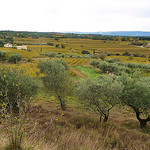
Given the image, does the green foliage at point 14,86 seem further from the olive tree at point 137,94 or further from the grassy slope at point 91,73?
the grassy slope at point 91,73

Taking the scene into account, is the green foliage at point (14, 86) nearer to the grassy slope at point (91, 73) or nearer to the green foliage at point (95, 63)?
the grassy slope at point (91, 73)

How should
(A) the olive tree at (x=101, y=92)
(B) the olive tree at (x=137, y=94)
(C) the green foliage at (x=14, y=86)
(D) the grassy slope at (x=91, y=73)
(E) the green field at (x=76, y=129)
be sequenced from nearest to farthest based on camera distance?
(E) the green field at (x=76, y=129), (B) the olive tree at (x=137, y=94), (A) the olive tree at (x=101, y=92), (C) the green foliage at (x=14, y=86), (D) the grassy slope at (x=91, y=73)

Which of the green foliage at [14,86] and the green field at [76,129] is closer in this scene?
the green field at [76,129]

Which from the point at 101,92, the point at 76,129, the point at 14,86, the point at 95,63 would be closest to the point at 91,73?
the point at 95,63

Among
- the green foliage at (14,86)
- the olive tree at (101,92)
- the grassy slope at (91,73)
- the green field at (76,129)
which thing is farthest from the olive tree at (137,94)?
the grassy slope at (91,73)

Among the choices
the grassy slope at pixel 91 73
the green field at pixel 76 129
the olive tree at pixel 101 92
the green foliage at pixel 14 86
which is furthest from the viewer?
the grassy slope at pixel 91 73

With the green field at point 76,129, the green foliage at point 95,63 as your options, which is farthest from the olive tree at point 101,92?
the green foliage at point 95,63

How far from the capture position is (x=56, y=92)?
64.5 ft

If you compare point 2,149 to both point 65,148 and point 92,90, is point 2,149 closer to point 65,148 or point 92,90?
point 65,148

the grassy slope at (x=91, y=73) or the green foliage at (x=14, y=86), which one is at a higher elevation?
the green foliage at (x=14, y=86)

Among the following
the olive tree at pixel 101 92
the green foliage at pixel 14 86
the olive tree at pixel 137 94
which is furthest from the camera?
the green foliage at pixel 14 86

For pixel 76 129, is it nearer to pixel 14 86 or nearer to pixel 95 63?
pixel 14 86

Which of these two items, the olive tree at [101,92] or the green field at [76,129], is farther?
the olive tree at [101,92]

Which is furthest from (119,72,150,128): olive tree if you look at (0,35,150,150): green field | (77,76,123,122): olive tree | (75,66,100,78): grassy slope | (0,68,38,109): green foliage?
(75,66,100,78): grassy slope
